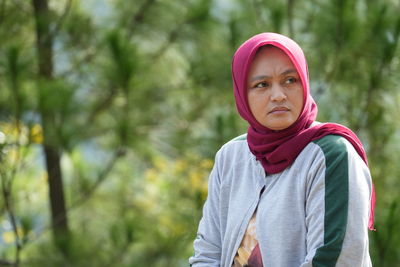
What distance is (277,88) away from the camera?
1.43 metres

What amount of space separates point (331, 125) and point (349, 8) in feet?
5.51

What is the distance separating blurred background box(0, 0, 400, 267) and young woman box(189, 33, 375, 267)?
3.03 feet

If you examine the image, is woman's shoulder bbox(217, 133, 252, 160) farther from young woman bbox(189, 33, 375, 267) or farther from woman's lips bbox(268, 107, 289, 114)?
woman's lips bbox(268, 107, 289, 114)

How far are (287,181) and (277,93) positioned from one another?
0.18 m

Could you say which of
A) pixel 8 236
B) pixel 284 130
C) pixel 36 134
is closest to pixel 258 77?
pixel 284 130

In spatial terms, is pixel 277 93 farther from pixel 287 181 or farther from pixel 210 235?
pixel 210 235

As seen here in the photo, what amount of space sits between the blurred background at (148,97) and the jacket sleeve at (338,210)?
3.29ft

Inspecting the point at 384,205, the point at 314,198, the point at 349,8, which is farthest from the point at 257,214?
the point at 349,8

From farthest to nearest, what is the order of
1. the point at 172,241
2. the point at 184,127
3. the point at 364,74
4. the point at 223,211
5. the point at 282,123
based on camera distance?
the point at 184,127 → the point at 172,241 → the point at 364,74 → the point at 223,211 → the point at 282,123

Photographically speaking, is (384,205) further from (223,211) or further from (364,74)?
(223,211)

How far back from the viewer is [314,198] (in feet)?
4.40

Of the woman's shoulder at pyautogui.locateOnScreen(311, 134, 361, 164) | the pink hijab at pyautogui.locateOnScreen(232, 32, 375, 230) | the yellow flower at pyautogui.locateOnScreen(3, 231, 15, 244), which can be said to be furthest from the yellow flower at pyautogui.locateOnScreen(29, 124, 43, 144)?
the woman's shoulder at pyautogui.locateOnScreen(311, 134, 361, 164)

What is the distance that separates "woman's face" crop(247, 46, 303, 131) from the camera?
142cm

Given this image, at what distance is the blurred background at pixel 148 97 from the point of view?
298cm
